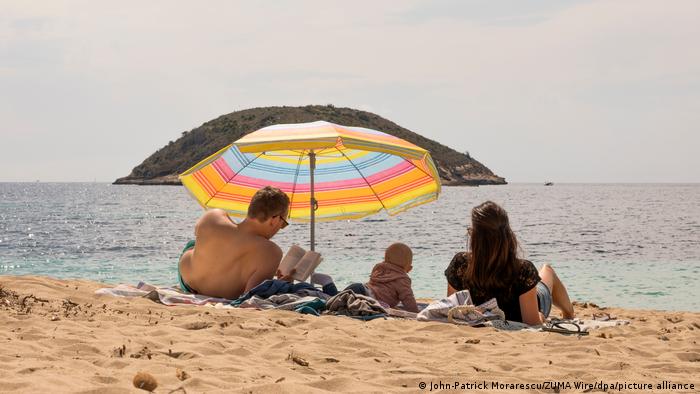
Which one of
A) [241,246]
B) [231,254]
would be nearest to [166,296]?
[231,254]

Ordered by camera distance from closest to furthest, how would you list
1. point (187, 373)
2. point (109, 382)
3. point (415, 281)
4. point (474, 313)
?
point (109, 382) → point (187, 373) → point (474, 313) → point (415, 281)

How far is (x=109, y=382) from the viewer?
336 cm

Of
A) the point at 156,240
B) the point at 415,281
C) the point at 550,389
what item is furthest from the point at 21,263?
the point at 550,389

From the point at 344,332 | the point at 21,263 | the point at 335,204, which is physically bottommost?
the point at 21,263

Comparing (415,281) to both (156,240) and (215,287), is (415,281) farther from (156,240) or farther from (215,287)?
(156,240)

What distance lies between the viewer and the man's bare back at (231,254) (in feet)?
20.5

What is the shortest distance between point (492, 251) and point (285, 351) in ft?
6.75

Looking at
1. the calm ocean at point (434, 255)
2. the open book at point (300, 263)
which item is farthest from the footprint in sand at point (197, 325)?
the calm ocean at point (434, 255)

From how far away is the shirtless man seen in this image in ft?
20.5

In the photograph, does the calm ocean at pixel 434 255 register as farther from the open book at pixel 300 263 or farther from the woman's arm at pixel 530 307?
the woman's arm at pixel 530 307

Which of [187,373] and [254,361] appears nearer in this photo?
[187,373]

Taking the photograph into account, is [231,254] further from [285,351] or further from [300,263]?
[285,351]

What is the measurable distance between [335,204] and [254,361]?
14.2ft

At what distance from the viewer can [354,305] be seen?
5.93 meters
